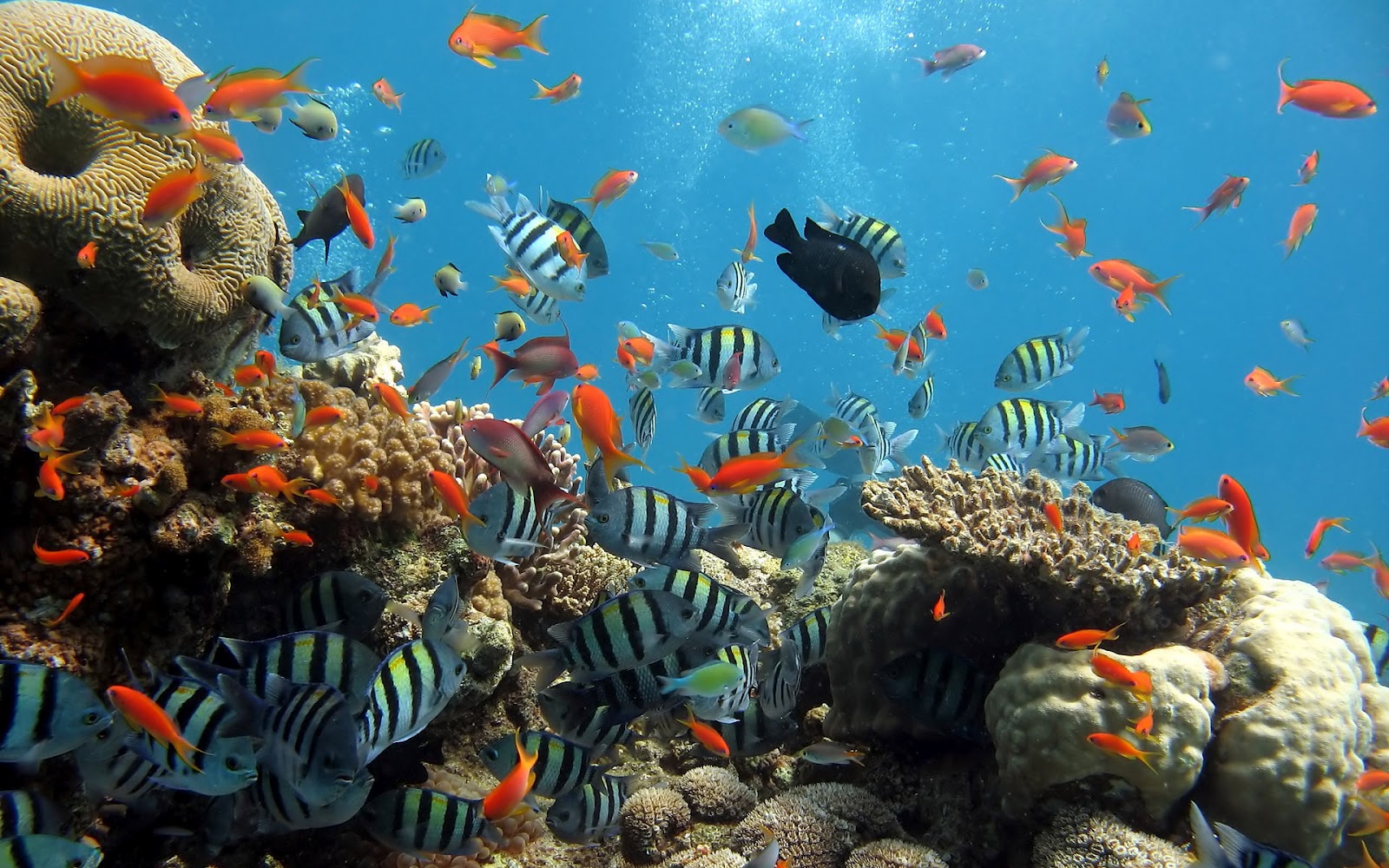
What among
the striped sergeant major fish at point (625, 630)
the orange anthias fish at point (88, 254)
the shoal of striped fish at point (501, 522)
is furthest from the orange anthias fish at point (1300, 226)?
the orange anthias fish at point (88, 254)

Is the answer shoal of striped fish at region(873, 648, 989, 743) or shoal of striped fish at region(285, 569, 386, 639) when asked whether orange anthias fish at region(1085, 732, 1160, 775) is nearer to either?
shoal of striped fish at region(873, 648, 989, 743)

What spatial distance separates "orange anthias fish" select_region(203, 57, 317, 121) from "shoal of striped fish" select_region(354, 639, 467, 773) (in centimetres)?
307

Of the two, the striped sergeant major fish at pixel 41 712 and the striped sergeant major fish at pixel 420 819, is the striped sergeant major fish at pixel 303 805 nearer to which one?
the striped sergeant major fish at pixel 420 819

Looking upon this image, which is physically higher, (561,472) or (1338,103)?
(1338,103)

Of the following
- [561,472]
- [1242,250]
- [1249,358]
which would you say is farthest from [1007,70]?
[561,472]

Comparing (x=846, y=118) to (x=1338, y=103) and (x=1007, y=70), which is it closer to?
(x=1007, y=70)

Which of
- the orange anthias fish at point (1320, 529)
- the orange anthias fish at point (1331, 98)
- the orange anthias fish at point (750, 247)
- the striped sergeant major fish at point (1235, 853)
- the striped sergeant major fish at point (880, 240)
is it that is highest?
the orange anthias fish at point (1331, 98)

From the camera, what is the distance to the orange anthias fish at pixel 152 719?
2.11m

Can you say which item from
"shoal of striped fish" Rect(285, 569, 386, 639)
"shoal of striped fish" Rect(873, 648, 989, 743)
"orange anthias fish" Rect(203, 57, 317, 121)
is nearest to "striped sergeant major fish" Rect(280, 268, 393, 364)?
"orange anthias fish" Rect(203, 57, 317, 121)

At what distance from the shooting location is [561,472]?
17.8 feet

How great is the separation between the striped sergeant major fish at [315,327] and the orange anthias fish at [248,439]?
0.72 metres

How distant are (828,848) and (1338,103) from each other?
8111mm

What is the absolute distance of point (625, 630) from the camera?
2.65 meters

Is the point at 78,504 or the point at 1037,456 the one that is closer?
the point at 78,504
